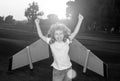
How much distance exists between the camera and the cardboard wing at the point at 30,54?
17.8 ft

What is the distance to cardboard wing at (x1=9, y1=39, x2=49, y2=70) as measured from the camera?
5.41 metres

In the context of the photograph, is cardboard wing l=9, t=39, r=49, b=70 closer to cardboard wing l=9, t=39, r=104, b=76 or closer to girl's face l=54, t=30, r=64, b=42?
cardboard wing l=9, t=39, r=104, b=76

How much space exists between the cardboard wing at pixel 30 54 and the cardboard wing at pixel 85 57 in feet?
2.75

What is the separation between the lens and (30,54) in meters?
5.72

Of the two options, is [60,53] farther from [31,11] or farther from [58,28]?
[31,11]

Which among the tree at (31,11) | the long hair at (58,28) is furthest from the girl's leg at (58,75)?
the tree at (31,11)

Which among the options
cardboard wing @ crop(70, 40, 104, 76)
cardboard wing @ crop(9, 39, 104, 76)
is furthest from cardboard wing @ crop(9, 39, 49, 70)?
cardboard wing @ crop(70, 40, 104, 76)

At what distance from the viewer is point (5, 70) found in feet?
19.8

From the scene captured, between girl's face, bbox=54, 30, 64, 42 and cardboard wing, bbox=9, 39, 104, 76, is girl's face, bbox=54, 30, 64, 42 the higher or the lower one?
the higher one

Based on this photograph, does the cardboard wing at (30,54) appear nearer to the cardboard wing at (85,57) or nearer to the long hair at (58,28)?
the cardboard wing at (85,57)

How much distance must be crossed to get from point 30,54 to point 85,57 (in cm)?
173

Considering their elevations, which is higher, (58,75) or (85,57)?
(58,75)

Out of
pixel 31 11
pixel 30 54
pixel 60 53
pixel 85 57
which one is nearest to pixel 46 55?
pixel 30 54

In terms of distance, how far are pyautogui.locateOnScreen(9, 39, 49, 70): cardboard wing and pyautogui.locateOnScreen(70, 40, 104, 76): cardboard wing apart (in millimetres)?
837
